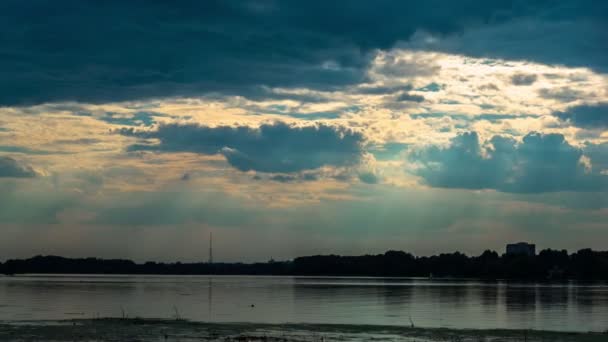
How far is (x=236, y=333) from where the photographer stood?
56250 millimetres

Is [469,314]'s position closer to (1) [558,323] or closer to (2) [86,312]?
(1) [558,323]

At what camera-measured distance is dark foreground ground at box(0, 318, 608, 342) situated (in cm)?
5191

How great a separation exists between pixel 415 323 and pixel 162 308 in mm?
34017

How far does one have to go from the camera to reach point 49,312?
81188 mm

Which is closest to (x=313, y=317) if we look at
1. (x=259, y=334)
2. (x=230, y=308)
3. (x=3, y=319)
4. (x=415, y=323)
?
(x=415, y=323)

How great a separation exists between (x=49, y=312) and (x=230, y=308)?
74.8 ft

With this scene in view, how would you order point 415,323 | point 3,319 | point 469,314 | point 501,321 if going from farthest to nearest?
point 469,314, point 501,321, point 415,323, point 3,319

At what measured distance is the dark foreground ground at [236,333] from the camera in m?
51.9

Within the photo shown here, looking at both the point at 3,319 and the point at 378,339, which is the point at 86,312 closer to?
the point at 3,319

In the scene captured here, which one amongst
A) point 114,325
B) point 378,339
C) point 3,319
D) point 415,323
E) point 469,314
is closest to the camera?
point 378,339

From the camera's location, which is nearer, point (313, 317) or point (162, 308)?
point (313, 317)

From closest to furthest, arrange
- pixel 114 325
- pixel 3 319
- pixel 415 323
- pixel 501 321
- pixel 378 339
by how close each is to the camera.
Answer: pixel 378 339
pixel 114 325
pixel 3 319
pixel 415 323
pixel 501 321

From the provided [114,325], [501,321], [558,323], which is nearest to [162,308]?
[114,325]

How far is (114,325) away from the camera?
60.8 meters
